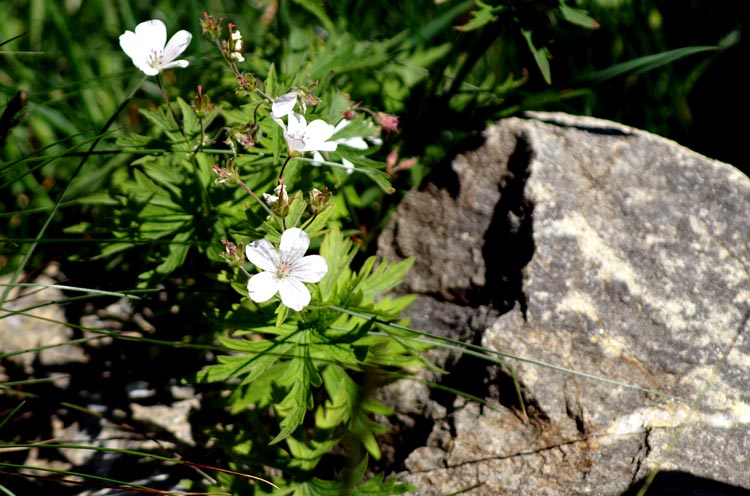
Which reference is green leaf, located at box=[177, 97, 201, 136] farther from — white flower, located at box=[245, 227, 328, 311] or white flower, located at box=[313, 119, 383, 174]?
white flower, located at box=[245, 227, 328, 311]

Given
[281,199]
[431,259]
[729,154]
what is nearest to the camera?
[281,199]

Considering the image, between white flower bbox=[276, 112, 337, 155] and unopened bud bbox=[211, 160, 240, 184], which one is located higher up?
white flower bbox=[276, 112, 337, 155]

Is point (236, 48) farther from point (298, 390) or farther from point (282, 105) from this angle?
point (298, 390)

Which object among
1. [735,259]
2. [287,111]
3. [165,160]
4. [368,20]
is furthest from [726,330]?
[368,20]

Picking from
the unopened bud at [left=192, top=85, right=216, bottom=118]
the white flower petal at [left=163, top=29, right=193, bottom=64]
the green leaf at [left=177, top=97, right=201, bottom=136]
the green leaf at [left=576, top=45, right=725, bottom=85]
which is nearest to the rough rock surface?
the green leaf at [left=576, top=45, right=725, bottom=85]

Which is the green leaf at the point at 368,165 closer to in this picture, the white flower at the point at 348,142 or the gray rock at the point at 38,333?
the white flower at the point at 348,142

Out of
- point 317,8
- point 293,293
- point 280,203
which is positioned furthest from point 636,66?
point 293,293

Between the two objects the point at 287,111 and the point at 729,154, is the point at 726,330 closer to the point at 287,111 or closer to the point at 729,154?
the point at 729,154
